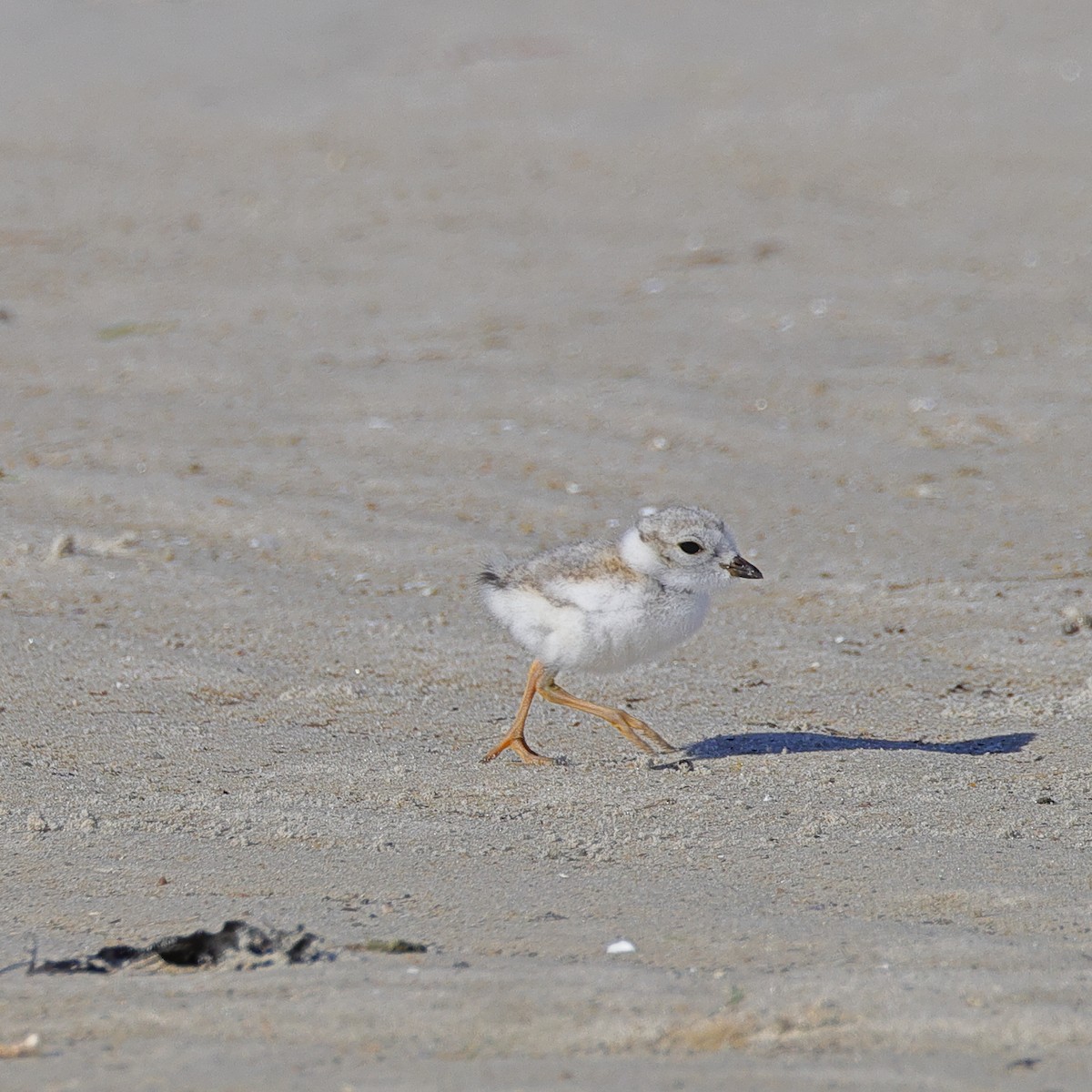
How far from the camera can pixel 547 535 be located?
6.60 m

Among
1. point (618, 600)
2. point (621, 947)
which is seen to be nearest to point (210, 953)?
point (621, 947)

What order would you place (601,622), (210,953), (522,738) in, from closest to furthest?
1. (210,953)
2. (601,622)
3. (522,738)

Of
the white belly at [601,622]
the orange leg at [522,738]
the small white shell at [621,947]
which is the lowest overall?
the orange leg at [522,738]

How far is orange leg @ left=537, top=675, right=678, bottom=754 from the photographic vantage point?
4.59m

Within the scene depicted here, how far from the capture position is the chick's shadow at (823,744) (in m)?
4.62

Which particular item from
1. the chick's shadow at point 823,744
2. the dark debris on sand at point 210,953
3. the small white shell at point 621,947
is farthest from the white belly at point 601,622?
the dark debris on sand at point 210,953

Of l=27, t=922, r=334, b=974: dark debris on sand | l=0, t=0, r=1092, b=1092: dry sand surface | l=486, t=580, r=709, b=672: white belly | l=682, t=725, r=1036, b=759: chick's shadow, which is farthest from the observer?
l=682, t=725, r=1036, b=759: chick's shadow

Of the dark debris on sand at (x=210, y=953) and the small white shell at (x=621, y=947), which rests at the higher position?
the dark debris on sand at (x=210, y=953)

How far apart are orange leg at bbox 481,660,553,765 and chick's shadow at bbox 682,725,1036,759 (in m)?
0.45

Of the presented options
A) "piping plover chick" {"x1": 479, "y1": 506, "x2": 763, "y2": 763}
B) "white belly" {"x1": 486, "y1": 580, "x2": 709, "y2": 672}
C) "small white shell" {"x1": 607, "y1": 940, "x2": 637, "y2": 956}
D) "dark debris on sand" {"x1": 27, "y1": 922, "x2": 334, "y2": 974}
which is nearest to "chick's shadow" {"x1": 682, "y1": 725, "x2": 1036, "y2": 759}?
"piping plover chick" {"x1": 479, "y1": 506, "x2": 763, "y2": 763}

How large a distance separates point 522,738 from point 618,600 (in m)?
0.49

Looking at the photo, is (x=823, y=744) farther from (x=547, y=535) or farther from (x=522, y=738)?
(x=547, y=535)

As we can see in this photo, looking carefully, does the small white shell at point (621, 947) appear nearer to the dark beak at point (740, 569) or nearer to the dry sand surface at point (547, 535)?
the dry sand surface at point (547, 535)

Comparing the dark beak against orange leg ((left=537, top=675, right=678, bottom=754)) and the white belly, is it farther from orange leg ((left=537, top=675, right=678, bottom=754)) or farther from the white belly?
orange leg ((left=537, top=675, right=678, bottom=754))
